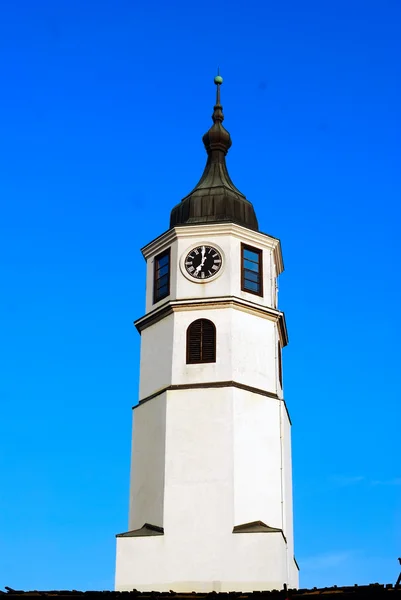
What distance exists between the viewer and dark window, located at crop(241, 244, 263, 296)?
40.3m

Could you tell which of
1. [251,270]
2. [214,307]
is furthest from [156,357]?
[251,270]

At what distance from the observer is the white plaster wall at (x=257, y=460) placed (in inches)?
1447

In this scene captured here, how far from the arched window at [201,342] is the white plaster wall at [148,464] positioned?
1.66 m

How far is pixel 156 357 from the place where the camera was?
3975 centimetres

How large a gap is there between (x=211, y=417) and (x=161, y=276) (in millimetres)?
6068

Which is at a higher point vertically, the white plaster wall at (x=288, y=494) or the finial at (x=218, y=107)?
the finial at (x=218, y=107)

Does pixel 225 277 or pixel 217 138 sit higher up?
pixel 217 138

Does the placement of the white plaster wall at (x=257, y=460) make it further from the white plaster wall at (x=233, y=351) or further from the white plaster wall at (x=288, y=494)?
the white plaster wall at (x=233, y=351)

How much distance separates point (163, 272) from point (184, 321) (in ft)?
8.50

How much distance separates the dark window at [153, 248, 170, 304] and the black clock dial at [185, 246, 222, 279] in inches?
38.5

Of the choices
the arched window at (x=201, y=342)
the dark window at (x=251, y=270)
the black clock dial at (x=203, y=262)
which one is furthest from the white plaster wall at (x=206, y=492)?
the black clock dial at (x=203, y=262)

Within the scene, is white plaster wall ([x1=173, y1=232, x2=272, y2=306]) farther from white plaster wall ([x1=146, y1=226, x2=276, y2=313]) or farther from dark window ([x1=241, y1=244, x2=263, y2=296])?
dark window ([x1=241, y1=244, x2=263, y2=296])

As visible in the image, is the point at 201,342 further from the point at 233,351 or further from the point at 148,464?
the point at 148,464

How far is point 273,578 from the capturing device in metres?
35.0
